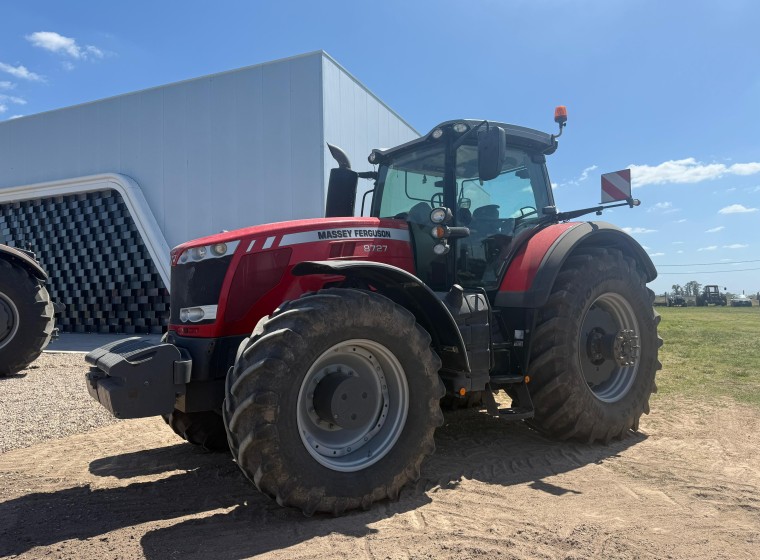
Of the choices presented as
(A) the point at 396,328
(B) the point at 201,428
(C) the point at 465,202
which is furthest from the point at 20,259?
(A) the point at 396,328

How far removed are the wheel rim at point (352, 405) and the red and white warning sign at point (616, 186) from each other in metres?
2.56

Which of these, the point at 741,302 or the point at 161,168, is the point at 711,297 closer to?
the point at 741,302

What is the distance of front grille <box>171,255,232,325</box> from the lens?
11.4 feet

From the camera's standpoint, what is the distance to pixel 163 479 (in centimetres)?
368

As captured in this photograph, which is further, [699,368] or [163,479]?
[699,368]

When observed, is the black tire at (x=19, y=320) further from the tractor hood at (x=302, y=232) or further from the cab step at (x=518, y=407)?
the cab step at (x=518, y=407)

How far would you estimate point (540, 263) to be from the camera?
4.23 meters

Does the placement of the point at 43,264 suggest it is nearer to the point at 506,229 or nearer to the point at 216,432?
the point at 216,432

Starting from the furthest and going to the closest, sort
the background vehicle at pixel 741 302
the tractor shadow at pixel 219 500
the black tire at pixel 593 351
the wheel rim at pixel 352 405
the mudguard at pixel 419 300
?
the background vehicle at pixel 741 302
the black tire at pixel 593 351
the mudguard at pixel 419 300
the wheel rim at pixel 352 405
the tractor shadow at pixel 219 500

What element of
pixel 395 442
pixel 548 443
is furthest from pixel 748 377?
pixel 395 442

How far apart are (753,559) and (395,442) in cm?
173

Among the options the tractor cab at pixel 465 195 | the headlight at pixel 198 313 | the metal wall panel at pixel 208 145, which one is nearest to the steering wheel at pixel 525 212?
the tractor cab at pixel 465 195

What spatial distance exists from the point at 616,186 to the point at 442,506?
301 centimetres

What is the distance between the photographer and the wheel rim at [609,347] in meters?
4.54
